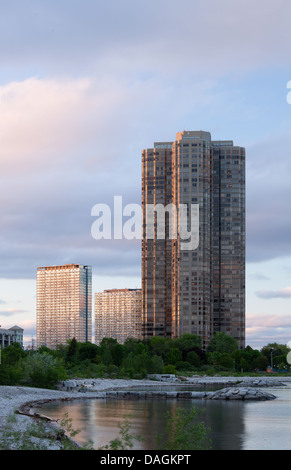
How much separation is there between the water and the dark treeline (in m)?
11.9

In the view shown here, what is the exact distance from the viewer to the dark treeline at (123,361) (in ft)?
327

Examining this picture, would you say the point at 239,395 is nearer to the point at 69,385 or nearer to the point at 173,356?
the point at 69,385

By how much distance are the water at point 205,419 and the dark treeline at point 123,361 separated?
11.9 meters

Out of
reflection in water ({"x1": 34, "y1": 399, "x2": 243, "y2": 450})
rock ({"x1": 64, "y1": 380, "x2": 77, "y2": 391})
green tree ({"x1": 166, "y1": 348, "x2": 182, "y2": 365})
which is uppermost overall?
reflection in water ({"x1": 34, "y1": 399, "x2": 243, "y2": 450})

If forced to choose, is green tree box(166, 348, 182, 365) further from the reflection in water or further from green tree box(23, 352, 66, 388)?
the reflection in water

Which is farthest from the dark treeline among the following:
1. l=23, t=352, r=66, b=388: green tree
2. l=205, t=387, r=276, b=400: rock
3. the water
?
l=205, t=387, r=276, b=400: rock

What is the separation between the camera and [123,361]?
148m

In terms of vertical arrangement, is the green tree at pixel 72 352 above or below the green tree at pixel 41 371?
below

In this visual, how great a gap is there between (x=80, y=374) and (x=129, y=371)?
44.8ft

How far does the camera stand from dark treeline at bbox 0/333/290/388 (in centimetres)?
9962

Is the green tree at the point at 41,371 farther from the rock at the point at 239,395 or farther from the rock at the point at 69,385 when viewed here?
the rock at the point at 239,395

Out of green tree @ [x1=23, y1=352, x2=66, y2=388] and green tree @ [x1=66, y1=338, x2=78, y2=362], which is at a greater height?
green tree @ [x1=23, y1=352, x2=66, y2=388]

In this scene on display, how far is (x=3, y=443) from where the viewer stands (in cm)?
3591

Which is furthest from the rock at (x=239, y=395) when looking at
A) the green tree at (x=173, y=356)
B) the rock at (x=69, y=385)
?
the green tree at (x=173, y=356)
